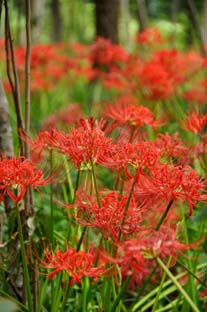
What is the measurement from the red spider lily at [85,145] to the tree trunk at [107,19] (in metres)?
4.75

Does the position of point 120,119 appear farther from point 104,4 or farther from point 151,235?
point 104,4

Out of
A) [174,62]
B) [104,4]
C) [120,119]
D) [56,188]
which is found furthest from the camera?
[104,4]

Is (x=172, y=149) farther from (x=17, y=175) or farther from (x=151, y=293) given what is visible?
(x=151, y=293)

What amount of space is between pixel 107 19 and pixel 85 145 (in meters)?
4.84

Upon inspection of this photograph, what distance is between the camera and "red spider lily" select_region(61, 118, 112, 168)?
4.84 ft

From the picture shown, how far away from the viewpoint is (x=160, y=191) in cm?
137

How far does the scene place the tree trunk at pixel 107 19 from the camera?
20.0 feet

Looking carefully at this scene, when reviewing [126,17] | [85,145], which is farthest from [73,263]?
[126,17]

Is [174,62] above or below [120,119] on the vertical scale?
below

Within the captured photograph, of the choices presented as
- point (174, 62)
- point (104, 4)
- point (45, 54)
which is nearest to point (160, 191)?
point (174, 62)

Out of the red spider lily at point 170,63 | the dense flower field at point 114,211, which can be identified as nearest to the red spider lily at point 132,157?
the dense flower field at point 114,211

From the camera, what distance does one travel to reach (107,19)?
20.2 feet

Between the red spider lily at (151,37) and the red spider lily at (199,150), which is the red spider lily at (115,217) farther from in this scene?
the red spider lily at (151,37)

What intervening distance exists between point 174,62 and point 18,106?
8.03 feet
